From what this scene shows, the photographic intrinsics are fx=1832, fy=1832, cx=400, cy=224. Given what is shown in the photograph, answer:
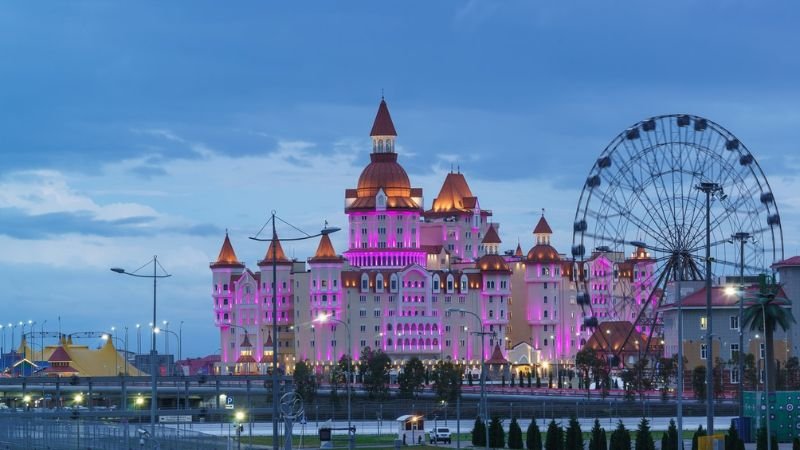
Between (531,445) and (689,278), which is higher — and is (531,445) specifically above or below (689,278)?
below

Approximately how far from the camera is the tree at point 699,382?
168750 millimetres

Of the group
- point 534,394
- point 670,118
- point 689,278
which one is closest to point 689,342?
point 689,278

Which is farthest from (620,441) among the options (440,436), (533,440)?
(440,436)

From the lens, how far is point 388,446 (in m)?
114

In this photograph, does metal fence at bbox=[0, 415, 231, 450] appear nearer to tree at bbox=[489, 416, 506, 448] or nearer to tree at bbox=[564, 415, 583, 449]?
tree at bbox=[564, 415, 583, 449]

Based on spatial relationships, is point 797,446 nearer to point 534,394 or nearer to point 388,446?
point 388,446

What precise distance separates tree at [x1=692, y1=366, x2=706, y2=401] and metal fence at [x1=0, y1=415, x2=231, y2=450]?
267 ft

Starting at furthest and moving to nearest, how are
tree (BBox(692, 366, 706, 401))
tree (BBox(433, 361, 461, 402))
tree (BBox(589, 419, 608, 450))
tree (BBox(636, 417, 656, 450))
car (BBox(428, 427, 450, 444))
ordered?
tree (BBox(433, 361, 461, 402))
tree (BBox(692, 366, 706, 401))
car (BBox(428, 427, 450, 444))
tree (BBox(589, 419, 608, 450))
tree (BBox(636, 417, 656, 450))

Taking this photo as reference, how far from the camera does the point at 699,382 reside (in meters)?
171

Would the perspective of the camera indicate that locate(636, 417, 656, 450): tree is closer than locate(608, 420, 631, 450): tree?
Yes

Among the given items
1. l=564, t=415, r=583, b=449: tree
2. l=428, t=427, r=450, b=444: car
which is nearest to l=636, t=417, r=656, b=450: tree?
l=564, t=415, r=583, b=449: tree

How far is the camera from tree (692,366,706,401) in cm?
16875

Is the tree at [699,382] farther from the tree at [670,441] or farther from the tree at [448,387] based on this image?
the tree at [670,441]

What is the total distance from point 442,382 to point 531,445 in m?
92.2
